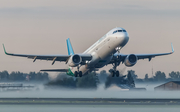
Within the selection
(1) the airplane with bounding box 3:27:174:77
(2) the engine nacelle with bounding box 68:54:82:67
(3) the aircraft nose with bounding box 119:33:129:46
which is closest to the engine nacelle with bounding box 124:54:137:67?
Answer: (1) the airplane with bounding box 3:27:174:77

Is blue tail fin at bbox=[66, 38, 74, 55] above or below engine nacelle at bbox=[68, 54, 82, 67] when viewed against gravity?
above

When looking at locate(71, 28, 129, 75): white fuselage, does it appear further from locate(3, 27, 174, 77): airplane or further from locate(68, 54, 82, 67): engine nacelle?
locate(68, 54, 82, 67): engine nacelle

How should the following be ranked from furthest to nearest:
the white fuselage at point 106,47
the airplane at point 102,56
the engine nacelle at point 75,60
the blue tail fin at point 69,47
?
the blue tail fin at point 69,47
the engine nacelle at point 75,60
the airplane at point 102,56
the white fuselage at point 106,47

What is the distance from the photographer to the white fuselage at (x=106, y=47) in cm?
5609

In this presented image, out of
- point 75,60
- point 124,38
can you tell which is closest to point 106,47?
point 124,38

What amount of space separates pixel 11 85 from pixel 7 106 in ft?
73.4

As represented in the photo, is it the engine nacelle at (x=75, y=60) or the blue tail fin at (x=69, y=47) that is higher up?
the blue tail fin at (x=69, y=47)

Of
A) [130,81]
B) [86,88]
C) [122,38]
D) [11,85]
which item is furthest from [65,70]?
[130,81]

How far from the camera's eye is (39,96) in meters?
66.9

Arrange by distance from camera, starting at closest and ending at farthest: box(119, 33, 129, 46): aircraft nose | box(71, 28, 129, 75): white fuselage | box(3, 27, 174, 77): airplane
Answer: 1. box(119, 33, 129, 46): aircraft nose
2. box(71, 28, 129, 75): white fuselage
3. box(3, 27, 174, 77): airplane

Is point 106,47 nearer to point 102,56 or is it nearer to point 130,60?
point 102,56

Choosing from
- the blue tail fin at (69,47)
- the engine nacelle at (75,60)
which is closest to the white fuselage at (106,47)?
the engine nacelle at (75,60)

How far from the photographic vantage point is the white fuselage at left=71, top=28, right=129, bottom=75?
56.1m

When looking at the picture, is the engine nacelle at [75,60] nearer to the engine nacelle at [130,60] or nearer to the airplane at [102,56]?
the airplane at [102,56]
